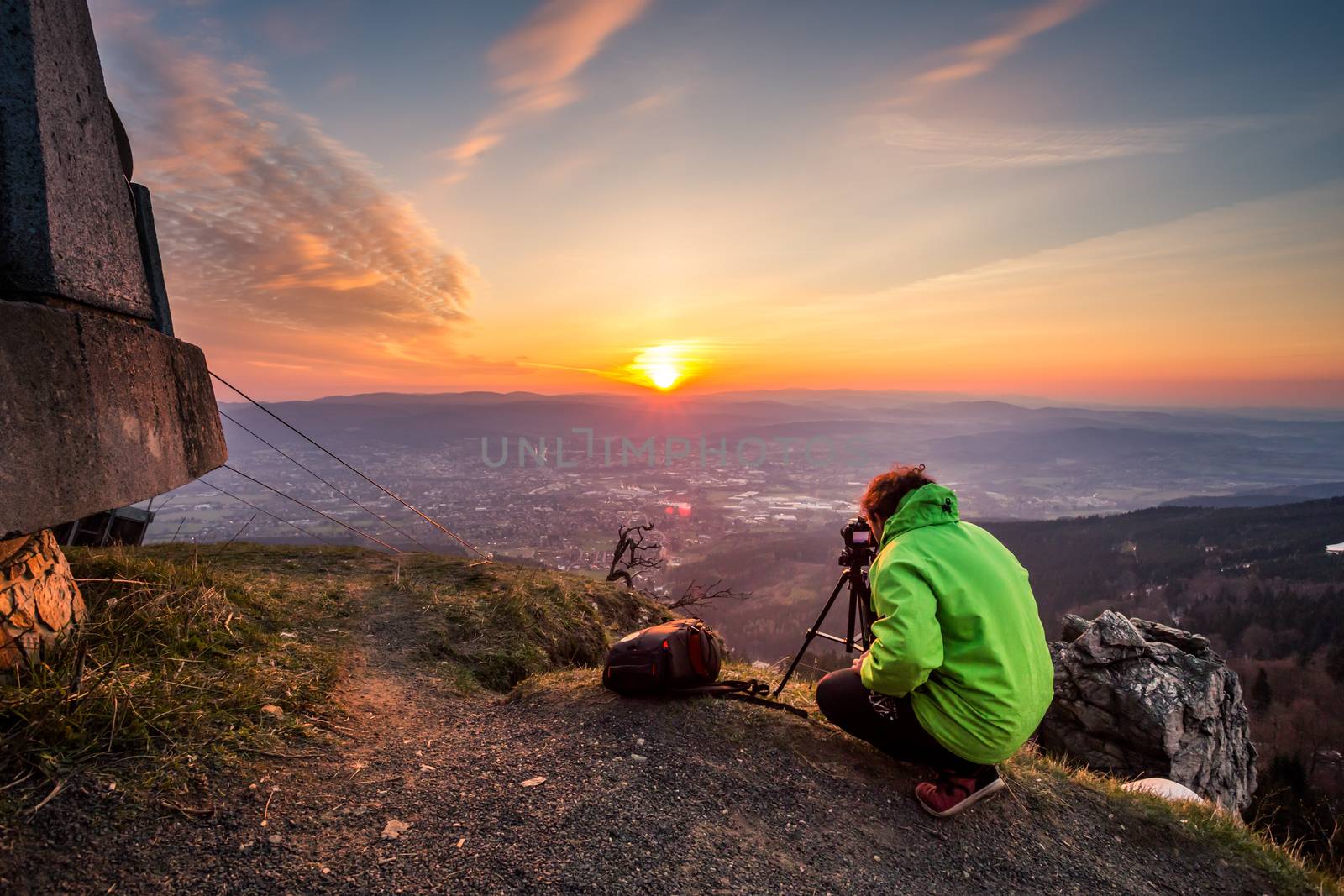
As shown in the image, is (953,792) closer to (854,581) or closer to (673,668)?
(854,581)

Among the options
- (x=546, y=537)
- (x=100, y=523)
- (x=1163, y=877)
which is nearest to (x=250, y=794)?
(x=1163, y=877)

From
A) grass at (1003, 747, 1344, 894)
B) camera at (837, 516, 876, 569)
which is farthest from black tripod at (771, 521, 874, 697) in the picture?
grass at (1003, 747, 1344, 894)

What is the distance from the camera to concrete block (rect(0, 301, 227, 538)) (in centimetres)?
262

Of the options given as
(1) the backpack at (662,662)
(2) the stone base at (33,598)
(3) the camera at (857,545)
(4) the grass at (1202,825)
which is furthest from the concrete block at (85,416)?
(4) the grass at (1202,825)

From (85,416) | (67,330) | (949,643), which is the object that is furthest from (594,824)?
(67,330)

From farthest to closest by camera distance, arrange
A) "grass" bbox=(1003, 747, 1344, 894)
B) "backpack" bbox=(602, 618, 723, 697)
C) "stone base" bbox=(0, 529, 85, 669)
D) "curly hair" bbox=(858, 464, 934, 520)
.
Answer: "backpack" bbox=(602, 618, 723, 697)
"grass" bbox=(1003, 747, 1344, 894)
"curly hair" bbox=(858, 464, 934, 520)
"stone base" bbox=(0, 529, 85, 669)

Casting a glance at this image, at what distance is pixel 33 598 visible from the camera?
352 cm

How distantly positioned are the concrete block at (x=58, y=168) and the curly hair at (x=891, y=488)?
15.5ft

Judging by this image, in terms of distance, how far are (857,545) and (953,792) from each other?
1.79 m

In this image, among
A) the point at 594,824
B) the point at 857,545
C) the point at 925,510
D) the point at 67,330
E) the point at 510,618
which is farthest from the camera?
the point at 510,618

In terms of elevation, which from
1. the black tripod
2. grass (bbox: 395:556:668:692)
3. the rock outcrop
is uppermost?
the black tripod

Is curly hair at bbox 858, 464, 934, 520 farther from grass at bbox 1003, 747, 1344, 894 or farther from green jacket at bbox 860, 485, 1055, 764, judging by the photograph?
grass at bbox 1003, 747, 1344, 894

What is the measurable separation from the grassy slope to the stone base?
0.13 m

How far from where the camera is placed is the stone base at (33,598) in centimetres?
331
